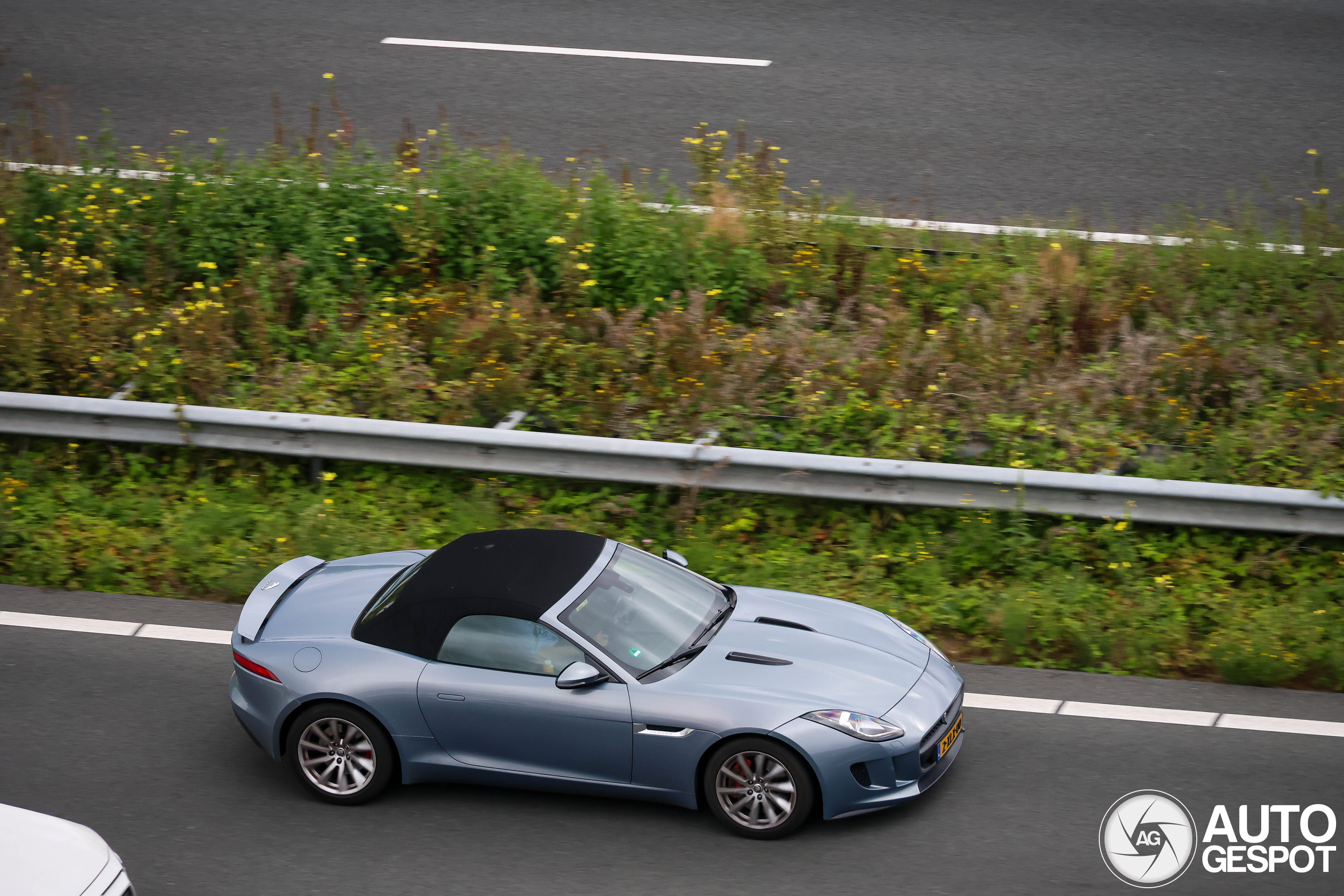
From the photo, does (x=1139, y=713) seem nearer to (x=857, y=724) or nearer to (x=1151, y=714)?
(x=1151, y=714)

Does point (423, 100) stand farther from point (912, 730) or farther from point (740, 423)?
point (912, 730)

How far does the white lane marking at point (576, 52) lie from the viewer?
1357 centimetres

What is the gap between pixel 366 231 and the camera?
1091cm

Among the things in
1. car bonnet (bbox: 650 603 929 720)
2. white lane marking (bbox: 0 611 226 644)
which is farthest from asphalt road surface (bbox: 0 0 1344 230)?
white lane marking (bbox: 0 611 226 644)

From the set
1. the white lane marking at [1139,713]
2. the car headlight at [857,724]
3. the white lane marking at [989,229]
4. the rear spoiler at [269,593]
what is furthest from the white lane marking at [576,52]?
the car headlight at [857,724]

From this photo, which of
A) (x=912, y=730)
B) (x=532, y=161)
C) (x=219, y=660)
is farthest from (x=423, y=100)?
(x=912, y=730)

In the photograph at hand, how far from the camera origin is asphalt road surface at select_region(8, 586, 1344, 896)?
5.91m

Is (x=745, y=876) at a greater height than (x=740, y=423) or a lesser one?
lesser

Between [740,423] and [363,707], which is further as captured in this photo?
[740,423]

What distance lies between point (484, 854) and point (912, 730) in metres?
2.04

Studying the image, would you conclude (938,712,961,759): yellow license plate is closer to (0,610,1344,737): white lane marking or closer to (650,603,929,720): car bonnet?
(650,603,929,720): car bonnet

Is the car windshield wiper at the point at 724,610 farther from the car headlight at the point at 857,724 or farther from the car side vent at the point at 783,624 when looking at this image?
the car headlight at the point at 857,724

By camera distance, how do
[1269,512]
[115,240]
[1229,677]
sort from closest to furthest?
[1229,677] → [1269,512] → [115,240]

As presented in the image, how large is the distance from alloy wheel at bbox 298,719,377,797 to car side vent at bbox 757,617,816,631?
2032mm
